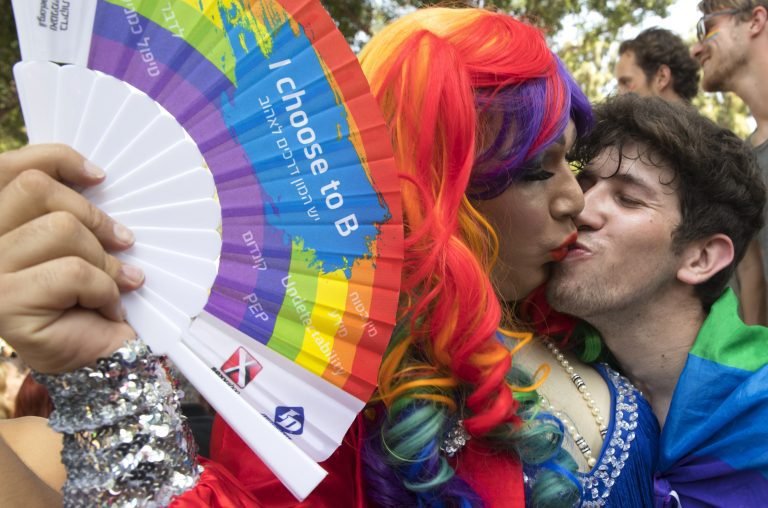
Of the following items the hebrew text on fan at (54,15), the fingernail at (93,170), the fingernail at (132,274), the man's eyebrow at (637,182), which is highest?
the hebrew text on fan at (54,15)

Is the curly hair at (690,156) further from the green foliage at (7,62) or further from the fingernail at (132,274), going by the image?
the green foliage at (7,62)

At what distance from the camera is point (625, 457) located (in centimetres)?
151

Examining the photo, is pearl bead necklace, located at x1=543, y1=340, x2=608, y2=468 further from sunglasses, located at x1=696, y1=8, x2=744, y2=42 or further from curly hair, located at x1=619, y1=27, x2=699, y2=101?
curly hair, located at x1=619, y1=27, x2=699, y2=101

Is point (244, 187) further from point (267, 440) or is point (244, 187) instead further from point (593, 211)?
point (593, 211)

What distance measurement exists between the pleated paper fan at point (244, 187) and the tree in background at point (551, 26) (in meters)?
3.45

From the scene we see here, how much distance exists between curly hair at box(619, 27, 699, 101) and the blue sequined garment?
9.35 ft

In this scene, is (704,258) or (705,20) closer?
(704,258)

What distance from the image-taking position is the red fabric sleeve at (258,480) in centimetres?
106

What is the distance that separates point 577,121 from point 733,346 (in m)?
0.70

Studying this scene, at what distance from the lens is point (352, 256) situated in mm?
1009

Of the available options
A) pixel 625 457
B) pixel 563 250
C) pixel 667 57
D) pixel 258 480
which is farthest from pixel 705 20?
pixel 258 480

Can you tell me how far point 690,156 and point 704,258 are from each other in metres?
0.32

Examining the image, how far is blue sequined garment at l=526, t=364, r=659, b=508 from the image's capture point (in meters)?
1.45

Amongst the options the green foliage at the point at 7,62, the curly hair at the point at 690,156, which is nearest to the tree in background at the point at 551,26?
the green foliage at the point at 7,62
